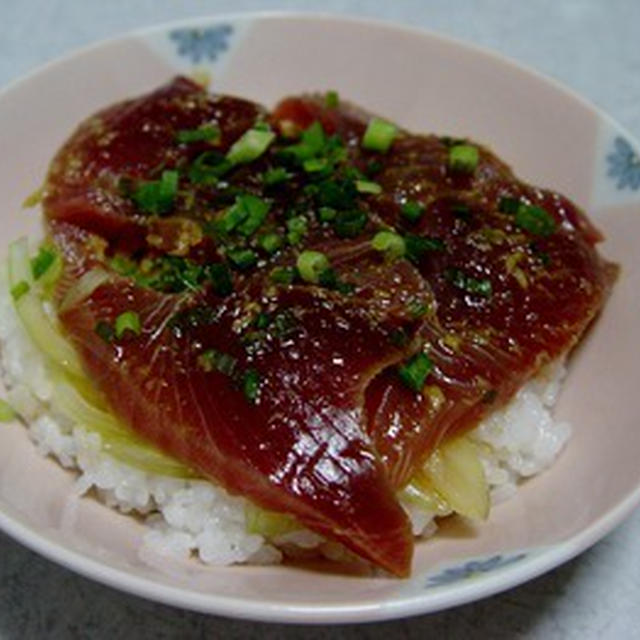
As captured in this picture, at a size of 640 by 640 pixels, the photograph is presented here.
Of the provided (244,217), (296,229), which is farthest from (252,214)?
(296,229)

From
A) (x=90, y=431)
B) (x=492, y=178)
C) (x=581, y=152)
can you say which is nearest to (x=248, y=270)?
(x=90, y=431)

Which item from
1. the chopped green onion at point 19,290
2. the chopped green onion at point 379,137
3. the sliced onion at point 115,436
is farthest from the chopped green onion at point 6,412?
the chopped green onion at point 379,137

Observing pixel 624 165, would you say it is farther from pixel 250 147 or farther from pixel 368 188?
pixel 250 147

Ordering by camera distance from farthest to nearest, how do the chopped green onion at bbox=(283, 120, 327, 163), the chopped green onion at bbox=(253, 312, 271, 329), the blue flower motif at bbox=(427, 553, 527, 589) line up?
the chopped green onion at bbox=(283, 120, 327, 163)
the chopped green onion at bbox=(253, 312, 271, 329)
the blue flower motif at bbox=(427, 553, 527, 589)

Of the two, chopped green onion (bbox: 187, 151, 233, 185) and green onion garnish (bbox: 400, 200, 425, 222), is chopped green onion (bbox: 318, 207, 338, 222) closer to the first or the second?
green onion garnish (bbox: 400, 200, 425, 222)

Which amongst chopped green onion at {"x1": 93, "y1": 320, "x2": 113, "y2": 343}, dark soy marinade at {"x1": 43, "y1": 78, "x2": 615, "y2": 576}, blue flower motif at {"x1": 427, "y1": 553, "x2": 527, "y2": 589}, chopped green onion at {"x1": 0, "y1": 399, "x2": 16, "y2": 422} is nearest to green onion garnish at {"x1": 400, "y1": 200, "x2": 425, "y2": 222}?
dark soy marinade at {"x1": 43, "y1": 78, "x2": 615, "y2": 576}

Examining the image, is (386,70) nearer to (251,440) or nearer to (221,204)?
(221,204)

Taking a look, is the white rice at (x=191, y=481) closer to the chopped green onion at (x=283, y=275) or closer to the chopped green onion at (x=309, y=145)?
the chopped green onion at (x=283, y=275)
